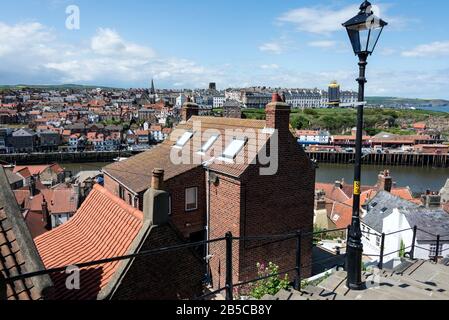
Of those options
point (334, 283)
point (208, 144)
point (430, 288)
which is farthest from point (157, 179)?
point (208, 144)

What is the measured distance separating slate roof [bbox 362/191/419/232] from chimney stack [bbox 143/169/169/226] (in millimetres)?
17659

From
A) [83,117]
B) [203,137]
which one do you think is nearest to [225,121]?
[203,137]

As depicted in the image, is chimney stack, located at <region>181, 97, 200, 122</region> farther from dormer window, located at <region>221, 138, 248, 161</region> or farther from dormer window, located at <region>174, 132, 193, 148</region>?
dormer window, located at <region>221, 138, 248, 161</region>

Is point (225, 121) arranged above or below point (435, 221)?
above

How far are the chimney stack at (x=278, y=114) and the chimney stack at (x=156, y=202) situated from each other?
768 centimetres

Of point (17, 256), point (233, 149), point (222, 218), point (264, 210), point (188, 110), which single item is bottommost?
point (222, 218)

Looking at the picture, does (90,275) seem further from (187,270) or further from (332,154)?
(332,154)

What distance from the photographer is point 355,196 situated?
588cm

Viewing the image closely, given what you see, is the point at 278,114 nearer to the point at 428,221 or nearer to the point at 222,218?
the point at 222,218

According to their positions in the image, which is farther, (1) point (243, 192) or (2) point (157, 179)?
(1) point (243, 192)

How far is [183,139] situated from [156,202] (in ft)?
36.8

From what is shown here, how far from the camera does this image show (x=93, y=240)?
8.79 m
